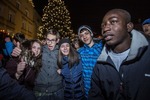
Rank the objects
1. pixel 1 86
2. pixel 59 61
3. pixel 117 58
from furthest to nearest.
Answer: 1. pixel 59 61
2. pixel 117 58
3. pixel 1 86

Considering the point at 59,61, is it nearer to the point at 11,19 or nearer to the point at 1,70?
the point at 1,70

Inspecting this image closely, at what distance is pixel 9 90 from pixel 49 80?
256 cm

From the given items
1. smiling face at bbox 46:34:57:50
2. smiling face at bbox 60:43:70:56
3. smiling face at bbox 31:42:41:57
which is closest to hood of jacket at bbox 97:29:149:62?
smiling face at bbox 60:43:70:56

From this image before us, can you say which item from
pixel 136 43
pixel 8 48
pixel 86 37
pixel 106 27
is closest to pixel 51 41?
pixel 86 37

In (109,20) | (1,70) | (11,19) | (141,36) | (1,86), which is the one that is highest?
(11,19)

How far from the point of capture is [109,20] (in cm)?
247

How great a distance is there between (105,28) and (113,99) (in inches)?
34.8

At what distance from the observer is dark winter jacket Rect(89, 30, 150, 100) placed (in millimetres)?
2176

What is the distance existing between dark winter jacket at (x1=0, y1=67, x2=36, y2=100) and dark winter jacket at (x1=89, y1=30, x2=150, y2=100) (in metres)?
0.89

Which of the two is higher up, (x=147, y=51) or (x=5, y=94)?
(x=147, y=51)

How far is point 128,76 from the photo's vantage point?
224cm

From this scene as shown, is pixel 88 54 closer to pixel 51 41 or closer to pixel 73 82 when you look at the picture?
pixel 73 82

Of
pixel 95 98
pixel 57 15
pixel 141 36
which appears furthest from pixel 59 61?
pixel 57 15

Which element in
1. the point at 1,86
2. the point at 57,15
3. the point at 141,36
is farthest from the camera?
the point at 57,15
